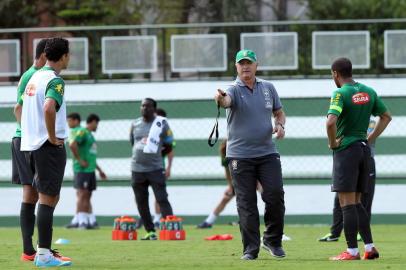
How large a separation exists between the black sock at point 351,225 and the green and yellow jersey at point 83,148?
924 cm

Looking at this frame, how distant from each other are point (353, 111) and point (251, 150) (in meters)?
1.00

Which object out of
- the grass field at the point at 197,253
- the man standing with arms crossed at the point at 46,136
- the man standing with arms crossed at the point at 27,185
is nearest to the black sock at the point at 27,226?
the man standing with arms crossed at the point at 27,185

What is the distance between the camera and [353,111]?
1054 centimetres

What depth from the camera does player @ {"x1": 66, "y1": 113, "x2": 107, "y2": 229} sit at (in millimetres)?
19125

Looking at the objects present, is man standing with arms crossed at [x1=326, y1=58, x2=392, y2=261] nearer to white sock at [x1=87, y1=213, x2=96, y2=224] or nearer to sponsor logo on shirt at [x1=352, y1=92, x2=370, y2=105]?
sponsor logo on shirt at [x1=352, y1=92, x2=370, y2=105]

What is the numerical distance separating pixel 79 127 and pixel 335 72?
9357 millimetres

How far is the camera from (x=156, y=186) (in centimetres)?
1562

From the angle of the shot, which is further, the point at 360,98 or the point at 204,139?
the point at 204,139

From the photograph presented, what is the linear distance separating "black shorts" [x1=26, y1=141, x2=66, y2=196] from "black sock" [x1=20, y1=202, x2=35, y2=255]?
2.80ft

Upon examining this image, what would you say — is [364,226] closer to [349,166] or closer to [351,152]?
[349,166]

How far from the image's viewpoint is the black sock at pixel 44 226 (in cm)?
988

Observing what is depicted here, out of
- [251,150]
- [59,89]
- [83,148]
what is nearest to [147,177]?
[83,148]

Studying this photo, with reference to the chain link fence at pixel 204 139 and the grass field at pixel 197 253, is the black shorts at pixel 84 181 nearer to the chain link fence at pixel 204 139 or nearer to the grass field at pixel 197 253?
the chain link fence at pixel 204 139

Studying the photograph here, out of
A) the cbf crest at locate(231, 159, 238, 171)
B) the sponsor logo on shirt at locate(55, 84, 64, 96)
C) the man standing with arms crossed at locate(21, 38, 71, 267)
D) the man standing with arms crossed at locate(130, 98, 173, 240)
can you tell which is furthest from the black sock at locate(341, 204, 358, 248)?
the man standing with arms crossed at locate(130, 98, 173, 240)
